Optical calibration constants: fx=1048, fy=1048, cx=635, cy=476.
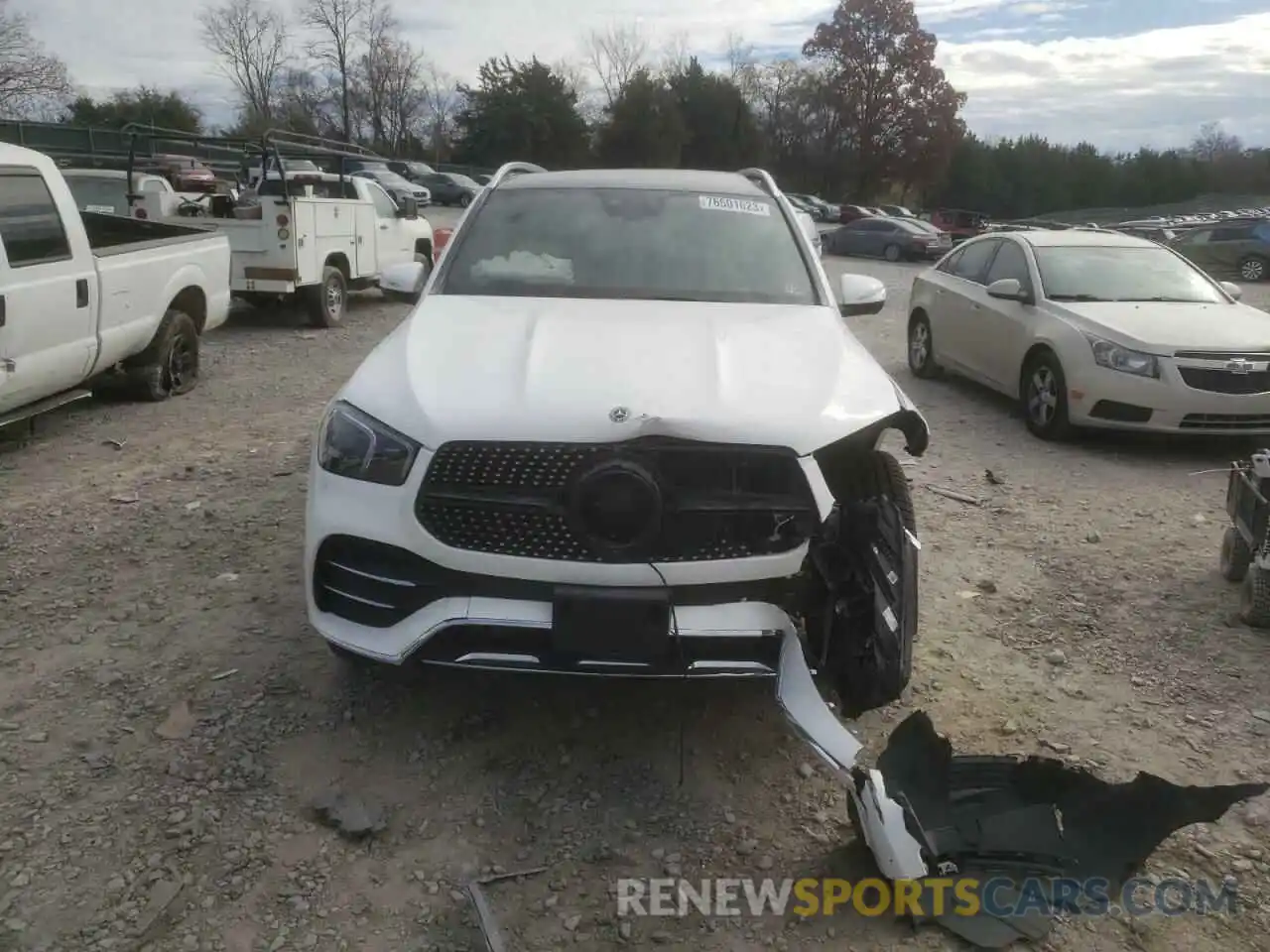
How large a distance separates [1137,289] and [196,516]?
695 centimetres

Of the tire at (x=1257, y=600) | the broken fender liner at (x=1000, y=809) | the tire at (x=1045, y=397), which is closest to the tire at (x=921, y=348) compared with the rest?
the tire at (x=1045, y=397)

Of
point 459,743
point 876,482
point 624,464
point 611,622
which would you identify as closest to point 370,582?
point 459,743

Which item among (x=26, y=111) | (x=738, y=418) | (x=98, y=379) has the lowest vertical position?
(x=98, y=379)

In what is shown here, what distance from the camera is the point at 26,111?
40188 millimetres

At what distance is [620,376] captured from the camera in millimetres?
3242

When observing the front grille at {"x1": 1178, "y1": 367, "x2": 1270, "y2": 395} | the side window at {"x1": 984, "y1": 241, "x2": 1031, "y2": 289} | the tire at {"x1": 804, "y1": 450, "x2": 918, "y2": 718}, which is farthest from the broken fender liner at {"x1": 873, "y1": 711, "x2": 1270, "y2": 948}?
the side window at {"x1": 984, "y1": 241, "x2": 1031, "y2": 289}

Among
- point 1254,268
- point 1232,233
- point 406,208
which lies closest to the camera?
point 406,208

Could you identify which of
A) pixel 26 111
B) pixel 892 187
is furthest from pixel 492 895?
pixel 892 187

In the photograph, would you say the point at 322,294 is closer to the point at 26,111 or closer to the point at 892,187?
the point at 26,111

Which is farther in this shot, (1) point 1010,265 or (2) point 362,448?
(1) point 1010,265

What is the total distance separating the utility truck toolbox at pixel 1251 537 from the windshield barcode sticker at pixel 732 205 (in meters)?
2.43

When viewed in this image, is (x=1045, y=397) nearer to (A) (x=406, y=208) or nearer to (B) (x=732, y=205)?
(B) (x=732, y=205)

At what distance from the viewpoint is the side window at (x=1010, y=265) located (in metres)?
8.54

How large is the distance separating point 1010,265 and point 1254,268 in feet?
55.5
